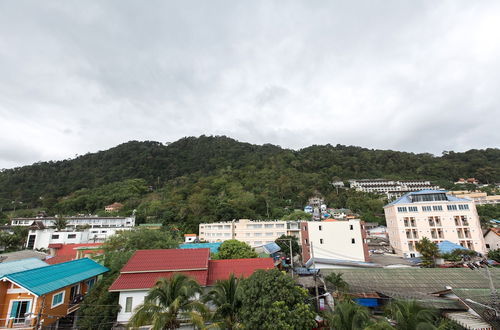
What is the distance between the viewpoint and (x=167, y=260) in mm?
17672

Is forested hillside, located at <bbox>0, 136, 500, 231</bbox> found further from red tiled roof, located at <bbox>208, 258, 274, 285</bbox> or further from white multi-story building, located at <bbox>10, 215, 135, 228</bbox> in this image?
red tiled roof, located at <bbox>208, 258, 274, 285</bbox>

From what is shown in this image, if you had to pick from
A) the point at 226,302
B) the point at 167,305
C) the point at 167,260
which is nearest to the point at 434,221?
the point at 226,302

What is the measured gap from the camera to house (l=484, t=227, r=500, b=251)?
41128 millimetres

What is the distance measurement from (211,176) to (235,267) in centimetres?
9023

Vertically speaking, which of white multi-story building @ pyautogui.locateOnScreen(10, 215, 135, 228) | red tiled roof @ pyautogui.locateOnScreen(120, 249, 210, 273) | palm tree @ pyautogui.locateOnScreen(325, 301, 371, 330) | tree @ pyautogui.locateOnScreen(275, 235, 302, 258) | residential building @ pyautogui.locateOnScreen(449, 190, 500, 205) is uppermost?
residential building @ pyautogui.locateOnScreen(449, 190, 500, 205)

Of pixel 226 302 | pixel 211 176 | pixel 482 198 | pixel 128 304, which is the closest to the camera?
pixel 226 302

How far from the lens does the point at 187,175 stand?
4769 inches

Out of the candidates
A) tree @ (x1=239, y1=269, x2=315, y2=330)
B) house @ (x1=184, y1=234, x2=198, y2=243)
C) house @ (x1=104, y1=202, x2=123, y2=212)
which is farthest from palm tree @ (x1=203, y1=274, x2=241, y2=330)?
house @ (x1=104, y1=202, x2=123, y2=212)

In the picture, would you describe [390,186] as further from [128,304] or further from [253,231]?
[128,304]

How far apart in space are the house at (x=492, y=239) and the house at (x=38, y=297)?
61.5m

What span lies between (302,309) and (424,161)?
134 metres

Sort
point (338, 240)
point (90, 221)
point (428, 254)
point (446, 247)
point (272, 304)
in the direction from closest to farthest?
point (272, 304), point (428, 254), point (446, 247), point (338, 240), point (90, 221)

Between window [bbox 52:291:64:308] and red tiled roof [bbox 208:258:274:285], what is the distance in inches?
414

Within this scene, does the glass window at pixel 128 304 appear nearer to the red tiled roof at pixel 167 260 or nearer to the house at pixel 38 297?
the red tiled roof at pixel 167 260
